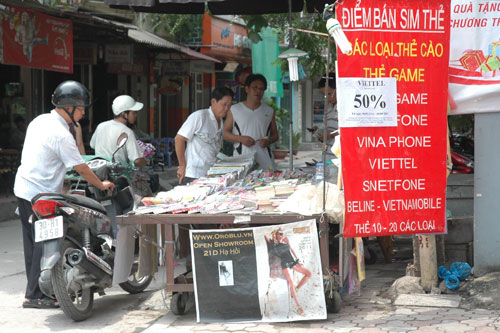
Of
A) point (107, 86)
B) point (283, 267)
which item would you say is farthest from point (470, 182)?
point (107, 86)

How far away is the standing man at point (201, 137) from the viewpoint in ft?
25.3

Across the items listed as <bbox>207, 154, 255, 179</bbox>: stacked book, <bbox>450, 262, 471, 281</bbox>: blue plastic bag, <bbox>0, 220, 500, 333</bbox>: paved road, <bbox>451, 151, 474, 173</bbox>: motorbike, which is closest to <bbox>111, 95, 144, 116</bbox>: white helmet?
<bbox>207, 154, 255, 179</bbox>: stacked book

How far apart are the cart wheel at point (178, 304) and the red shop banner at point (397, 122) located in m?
1.43

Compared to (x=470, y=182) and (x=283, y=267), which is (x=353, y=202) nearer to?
(x=283, y=267)

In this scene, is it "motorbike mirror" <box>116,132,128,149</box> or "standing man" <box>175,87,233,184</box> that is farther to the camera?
"standing man" <box>175,87,233,184</box>

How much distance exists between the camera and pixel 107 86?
59.5ft

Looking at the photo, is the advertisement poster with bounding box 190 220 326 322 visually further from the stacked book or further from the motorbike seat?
the stacked book

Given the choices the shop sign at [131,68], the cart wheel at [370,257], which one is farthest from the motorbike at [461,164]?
the shop sign at [131,68]

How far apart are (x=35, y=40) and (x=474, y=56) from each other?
304 inches

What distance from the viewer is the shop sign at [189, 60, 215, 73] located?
19.1 meters

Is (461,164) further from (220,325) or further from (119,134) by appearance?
(220,325)

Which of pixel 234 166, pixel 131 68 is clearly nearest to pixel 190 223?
pixel 234 166

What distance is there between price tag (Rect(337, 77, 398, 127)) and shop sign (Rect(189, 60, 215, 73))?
45.9ft

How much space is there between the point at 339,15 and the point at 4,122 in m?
9.91
